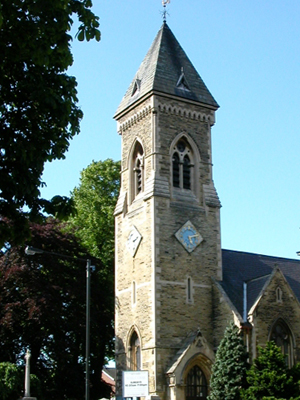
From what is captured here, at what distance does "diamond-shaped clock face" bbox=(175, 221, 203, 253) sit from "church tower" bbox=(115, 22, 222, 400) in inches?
1.9

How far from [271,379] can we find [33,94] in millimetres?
15683

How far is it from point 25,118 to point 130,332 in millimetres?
20087

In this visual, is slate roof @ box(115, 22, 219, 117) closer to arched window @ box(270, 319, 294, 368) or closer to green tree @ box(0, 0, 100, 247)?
arched window @ box(270, 319, 294, 368)

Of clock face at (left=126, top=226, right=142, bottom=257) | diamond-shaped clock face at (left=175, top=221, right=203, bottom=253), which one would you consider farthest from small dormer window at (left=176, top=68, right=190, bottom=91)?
clock face at (left=126, top=226, right=142, bottom=257)

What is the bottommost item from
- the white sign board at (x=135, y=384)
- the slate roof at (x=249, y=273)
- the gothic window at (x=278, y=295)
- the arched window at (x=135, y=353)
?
the white sign board at (x=135, y=384)

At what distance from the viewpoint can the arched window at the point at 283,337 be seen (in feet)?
104

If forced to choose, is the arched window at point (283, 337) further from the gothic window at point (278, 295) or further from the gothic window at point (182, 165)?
the gothic window at point (182, 165)

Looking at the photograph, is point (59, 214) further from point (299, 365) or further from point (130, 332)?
point (130, 332)

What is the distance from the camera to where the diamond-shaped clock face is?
1276 inches

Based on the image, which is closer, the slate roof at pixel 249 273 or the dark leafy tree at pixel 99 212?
the slate roof at pixel 249 273

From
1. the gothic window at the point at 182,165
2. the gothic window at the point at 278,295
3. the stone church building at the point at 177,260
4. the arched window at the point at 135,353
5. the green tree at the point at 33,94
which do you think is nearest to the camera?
the green tree at the point at 33,94

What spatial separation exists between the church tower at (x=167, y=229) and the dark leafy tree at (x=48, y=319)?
2481mm

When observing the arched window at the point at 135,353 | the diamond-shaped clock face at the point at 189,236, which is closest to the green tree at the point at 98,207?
the arched window at the point at 135,353

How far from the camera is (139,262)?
1286 inches
